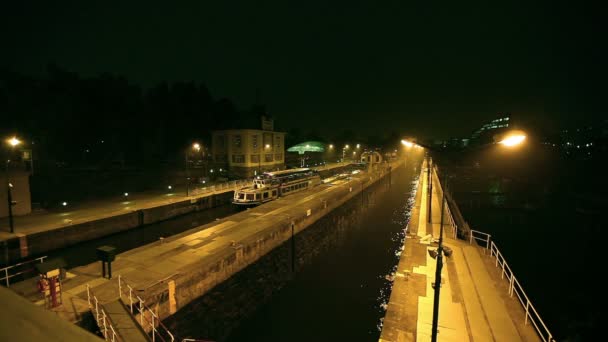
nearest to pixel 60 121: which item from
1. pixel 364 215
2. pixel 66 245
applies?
pixel 66 245

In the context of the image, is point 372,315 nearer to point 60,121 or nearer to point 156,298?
point 156,298

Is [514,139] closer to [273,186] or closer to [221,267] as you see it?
[221,267]

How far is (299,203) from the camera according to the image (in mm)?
34250

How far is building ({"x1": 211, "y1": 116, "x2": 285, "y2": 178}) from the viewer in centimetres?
5912

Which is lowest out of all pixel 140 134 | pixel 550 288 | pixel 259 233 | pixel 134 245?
pixel 550 288

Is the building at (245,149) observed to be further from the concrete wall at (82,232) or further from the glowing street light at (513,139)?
the glowing street light at (513,139)

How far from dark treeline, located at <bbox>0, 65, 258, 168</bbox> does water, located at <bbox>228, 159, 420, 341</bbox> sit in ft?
144

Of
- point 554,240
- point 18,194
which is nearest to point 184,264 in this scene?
point 18,194

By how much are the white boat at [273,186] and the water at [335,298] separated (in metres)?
12.0

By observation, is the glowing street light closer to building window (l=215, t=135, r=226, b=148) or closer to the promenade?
the promenade

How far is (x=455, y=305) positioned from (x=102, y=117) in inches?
2201

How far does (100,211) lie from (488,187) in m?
76.7

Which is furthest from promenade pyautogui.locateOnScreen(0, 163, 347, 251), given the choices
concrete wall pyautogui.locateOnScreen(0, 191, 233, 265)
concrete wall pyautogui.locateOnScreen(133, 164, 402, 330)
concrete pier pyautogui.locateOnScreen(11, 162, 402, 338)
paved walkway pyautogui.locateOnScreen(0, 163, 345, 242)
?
concrete wall pyautogui.locateOnScreen(133, 164, 402, 330)

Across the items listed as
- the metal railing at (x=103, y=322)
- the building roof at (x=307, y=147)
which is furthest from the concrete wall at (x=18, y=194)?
the building roof at (x=307, y=147)
